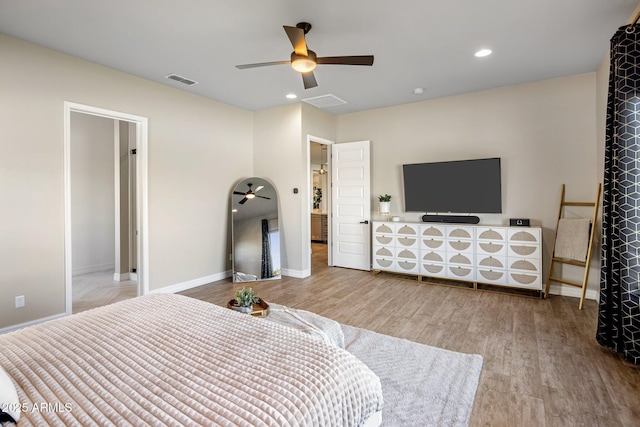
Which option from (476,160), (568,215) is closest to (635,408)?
(568,215)

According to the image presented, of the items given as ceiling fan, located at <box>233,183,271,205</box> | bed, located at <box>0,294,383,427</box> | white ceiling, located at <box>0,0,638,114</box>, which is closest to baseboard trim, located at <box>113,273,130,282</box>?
ceiling fan, located at <box>233,183,271,205</box>

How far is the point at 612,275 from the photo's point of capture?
A: 2566 mm

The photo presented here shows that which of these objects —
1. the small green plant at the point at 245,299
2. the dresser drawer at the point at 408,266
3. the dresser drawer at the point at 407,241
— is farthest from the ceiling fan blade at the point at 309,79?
the dresser drawer at the point at 408,266

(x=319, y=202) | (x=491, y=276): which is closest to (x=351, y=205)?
(x=491, y=276)

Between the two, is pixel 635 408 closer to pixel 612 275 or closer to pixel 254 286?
pixel 612 275

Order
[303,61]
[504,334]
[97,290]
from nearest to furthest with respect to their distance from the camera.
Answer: [303,61], [504,334], [97,290]

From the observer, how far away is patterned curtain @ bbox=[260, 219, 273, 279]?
4996 millimetres

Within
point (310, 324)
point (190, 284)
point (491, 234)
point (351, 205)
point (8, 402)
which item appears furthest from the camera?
point (351, 205)

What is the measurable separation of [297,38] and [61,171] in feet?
9.27

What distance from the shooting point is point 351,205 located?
5664 mm

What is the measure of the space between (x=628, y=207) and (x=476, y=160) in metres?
2.21

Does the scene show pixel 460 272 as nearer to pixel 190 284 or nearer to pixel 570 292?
pixel 570 292

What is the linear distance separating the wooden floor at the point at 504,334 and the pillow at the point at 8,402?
2098 mm

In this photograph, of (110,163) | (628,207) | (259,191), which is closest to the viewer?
(628,207)
